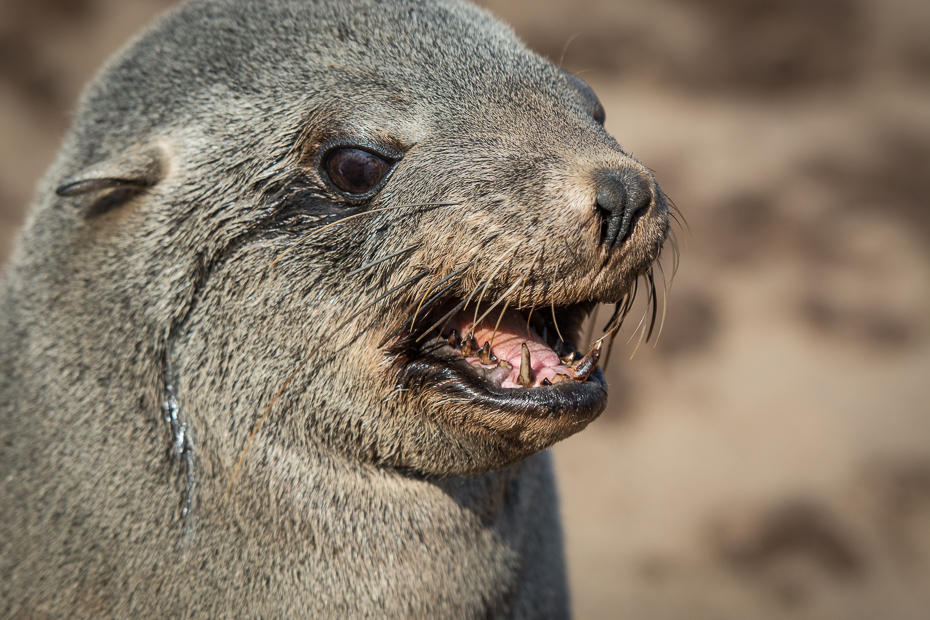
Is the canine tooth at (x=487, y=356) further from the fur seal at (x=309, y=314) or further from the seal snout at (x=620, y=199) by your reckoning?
the seal snout at (x=620, y=199)

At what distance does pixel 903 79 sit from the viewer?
33.4ft

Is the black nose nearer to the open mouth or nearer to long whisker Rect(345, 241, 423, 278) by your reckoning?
the open mouth

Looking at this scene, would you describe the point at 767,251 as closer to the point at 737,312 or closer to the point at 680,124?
the point at 737,312

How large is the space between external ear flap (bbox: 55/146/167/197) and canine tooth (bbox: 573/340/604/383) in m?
1.56

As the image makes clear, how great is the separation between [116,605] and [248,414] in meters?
0.86

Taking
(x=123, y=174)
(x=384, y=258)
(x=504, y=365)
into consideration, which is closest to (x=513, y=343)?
(x=504, y=365)

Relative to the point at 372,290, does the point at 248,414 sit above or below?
below

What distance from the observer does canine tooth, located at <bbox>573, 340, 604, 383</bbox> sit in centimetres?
231

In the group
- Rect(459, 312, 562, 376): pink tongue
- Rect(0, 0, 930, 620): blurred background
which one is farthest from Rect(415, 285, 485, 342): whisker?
Rect(0, 0, 930, 620): blurred background

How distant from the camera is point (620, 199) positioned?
210 centimetres

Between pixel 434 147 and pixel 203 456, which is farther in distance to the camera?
pixel 203 456

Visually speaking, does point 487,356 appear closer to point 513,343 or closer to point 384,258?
point 513,343

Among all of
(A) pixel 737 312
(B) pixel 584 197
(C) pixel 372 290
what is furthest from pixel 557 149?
(A) pixel 737 312

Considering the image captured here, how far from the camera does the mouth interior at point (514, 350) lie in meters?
2.30
